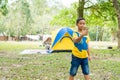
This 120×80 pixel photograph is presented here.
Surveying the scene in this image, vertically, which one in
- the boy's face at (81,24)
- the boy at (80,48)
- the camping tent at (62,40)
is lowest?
the camping tent at (62,40)

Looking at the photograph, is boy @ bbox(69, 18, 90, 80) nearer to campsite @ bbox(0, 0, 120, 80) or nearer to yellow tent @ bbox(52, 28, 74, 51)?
Result: campsite @ bbox(0, 0, 120, 80)

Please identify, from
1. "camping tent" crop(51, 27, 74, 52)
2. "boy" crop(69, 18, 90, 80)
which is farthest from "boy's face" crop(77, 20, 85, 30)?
"camping tent" crop(51, 27, 74, 52)

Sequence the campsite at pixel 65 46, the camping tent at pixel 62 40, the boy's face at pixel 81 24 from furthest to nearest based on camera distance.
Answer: the camping tent at pixel 62 40, the campsite at pixel 65 46, the boy's face at pixel 81 24

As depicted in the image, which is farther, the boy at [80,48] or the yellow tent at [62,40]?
the yellow tent at [62,40]

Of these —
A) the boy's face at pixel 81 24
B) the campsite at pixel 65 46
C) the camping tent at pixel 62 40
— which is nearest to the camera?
the boy's face at pixel 81 24

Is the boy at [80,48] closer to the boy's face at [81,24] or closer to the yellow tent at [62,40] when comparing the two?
the boy's face at [81,24]

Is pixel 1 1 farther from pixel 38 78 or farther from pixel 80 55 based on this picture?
pixel 80 55

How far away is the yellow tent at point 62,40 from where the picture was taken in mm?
21578

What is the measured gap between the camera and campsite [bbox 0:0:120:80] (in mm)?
6625

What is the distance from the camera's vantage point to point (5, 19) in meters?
73.4

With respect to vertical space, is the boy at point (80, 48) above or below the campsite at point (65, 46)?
above

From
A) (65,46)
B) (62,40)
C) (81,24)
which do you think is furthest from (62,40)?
(81,24)

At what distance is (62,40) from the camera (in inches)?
862

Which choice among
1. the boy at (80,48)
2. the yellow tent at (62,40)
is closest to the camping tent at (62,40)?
the yellow tent at (62,40)
